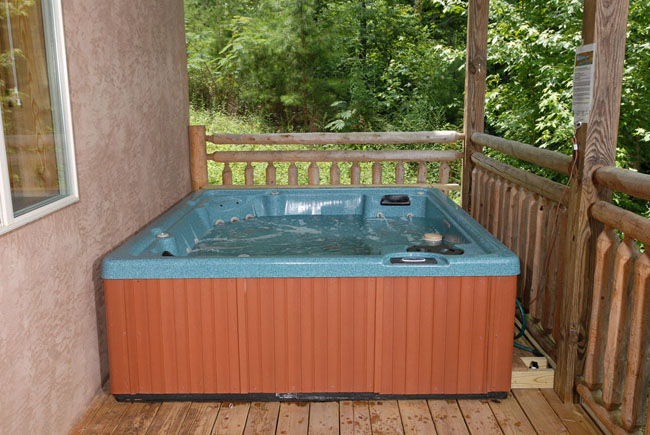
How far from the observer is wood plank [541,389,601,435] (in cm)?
210

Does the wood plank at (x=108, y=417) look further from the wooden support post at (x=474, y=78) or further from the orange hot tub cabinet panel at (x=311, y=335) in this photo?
the wooden support post at (x=474, y=78)

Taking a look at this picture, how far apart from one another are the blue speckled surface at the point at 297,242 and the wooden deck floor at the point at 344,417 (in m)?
0.53

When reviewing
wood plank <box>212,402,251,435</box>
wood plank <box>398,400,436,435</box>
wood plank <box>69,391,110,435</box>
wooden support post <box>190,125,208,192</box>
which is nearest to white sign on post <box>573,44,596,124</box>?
wood plank <box>398,400,436,435</box>

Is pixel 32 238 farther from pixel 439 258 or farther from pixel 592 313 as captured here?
pixel 592 313

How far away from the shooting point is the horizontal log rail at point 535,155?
2.36 metres

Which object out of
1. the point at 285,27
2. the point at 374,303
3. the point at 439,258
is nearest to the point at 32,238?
the point at 374,303

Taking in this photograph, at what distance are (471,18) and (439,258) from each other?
7.81ft

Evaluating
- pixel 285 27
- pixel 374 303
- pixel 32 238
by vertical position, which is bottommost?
pixel 374 303

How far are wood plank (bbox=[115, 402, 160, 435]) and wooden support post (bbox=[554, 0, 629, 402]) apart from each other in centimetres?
161

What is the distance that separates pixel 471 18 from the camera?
3.98 metres

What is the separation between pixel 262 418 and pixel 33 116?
4.45ft

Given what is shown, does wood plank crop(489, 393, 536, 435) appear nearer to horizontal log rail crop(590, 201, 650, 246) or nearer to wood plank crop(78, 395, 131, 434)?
horizontal log rail crop(590, 201, 650, 246)

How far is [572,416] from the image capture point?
2.20m

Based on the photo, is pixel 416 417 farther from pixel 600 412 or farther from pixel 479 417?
pixel 600 412
